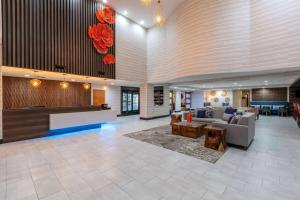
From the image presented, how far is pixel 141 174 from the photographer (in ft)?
8.77

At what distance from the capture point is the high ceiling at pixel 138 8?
6.91 metres

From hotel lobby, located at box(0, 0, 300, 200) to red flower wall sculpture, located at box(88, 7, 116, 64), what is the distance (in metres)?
0.05

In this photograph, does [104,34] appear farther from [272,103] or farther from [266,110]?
[272,103]

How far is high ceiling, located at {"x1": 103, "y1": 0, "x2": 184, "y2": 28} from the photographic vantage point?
691 centimetres

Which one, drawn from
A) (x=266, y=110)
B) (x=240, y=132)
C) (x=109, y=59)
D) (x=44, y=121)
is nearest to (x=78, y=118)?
(x=44, y=121)

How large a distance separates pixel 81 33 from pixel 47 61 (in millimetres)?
2023

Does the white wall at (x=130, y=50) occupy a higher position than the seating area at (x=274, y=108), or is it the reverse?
the white wall at (x=130, y=50)

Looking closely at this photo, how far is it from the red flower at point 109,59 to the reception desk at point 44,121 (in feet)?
8.21

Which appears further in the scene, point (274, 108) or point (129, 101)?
point (274, 108)

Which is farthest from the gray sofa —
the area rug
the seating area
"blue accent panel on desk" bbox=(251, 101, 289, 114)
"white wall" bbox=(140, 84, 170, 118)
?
"blue accent panel on desk" bbox=(251, 101, 289, 114)

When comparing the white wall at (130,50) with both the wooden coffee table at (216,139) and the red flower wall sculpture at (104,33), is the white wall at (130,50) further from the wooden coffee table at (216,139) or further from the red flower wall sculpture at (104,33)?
the wooden coffee table at (216,139)

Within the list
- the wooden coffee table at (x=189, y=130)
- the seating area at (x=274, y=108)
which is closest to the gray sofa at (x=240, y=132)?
the wooden coffee table at (x=189, y=130)

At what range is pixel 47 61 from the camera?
5273 mm

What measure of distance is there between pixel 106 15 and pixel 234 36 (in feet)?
20.1
